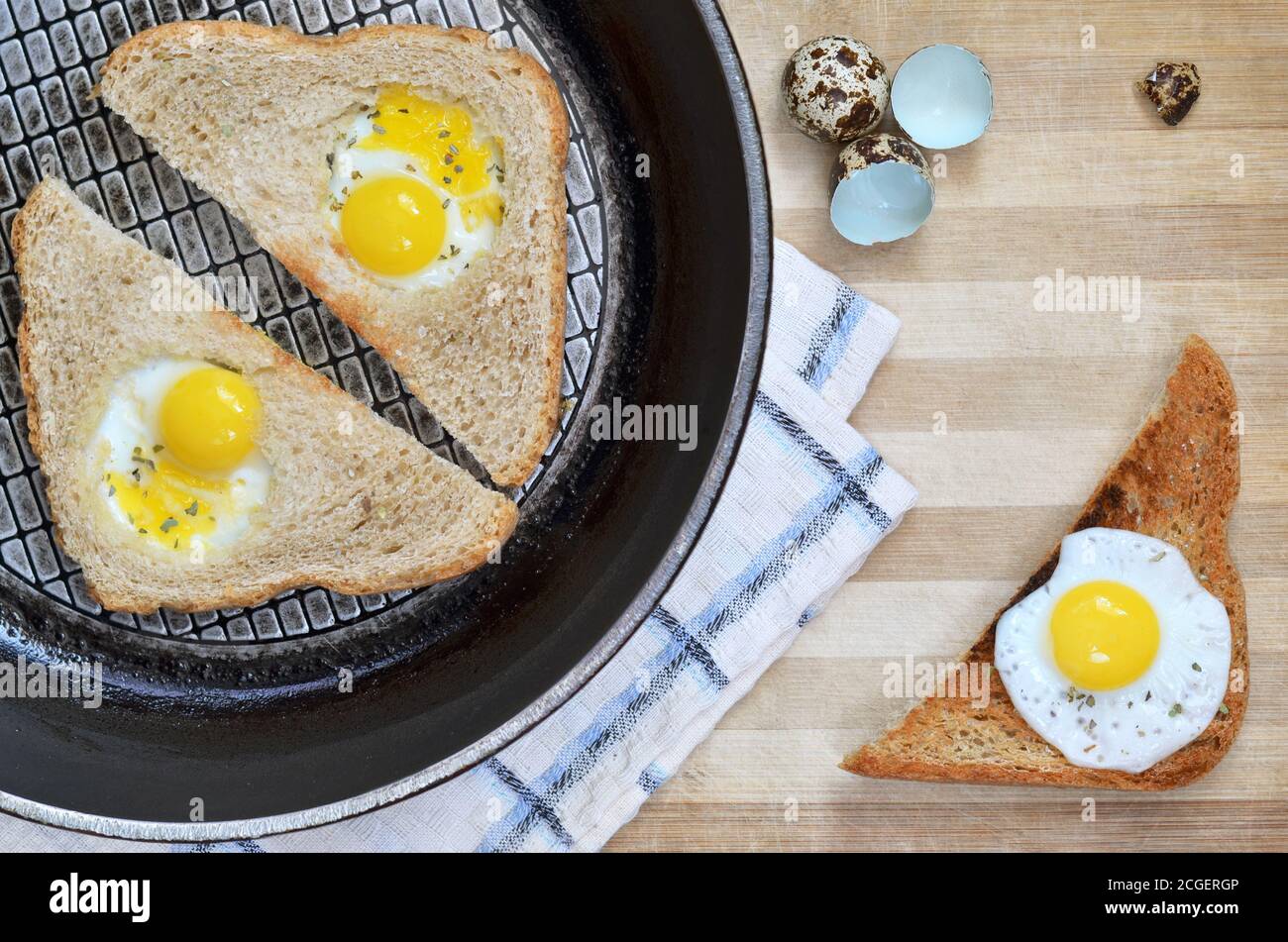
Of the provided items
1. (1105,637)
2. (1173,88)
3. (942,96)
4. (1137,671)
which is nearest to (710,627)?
(1105,637)

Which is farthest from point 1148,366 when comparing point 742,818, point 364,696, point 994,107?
point 364,696

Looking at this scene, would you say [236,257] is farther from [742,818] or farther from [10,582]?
[742,818]

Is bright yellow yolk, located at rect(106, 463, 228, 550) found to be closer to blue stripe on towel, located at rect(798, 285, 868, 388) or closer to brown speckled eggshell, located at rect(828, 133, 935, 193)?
blue stripe on towel, located at rect(798, 285, 868, 388)

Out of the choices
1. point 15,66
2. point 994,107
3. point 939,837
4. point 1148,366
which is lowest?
point 939,837

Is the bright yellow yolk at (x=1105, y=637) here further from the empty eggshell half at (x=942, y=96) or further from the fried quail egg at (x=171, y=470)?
the fried quail egg at (x=171, y=470)

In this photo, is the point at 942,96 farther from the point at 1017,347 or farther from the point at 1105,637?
the point at 1105,637

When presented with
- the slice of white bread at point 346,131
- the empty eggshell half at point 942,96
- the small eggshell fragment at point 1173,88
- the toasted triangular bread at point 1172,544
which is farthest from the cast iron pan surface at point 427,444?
the small eggshell fragment at point 1173,88
